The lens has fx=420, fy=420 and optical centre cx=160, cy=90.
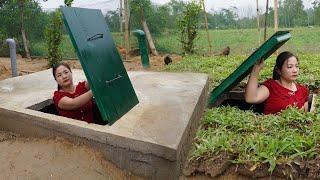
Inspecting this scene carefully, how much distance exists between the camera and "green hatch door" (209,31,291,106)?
3807 mm

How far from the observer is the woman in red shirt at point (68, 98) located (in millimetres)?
4113

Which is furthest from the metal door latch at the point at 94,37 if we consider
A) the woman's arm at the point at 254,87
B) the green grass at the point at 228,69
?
the green grass at the point at 228,69

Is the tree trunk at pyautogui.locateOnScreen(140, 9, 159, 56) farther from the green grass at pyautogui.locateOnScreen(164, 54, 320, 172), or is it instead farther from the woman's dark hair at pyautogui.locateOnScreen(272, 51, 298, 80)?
the green grass at pyautogui.locateOnScreen(164, 54, 320, 172)

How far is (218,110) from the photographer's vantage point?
159 inches

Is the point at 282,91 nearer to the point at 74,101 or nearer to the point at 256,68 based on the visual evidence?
the point at 256,68

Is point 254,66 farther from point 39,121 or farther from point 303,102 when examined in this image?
point 39,121

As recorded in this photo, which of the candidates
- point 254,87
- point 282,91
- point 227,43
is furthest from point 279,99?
point 227,43

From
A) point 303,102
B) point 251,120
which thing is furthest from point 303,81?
point 251,120

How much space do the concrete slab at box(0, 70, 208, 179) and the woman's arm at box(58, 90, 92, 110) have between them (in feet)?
0.97

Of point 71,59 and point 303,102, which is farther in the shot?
point 71,59

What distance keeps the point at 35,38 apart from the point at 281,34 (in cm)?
1488

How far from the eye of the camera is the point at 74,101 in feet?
13.3

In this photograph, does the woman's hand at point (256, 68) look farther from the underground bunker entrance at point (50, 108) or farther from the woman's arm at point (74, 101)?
the underground bunker entrance at point (50, 108)

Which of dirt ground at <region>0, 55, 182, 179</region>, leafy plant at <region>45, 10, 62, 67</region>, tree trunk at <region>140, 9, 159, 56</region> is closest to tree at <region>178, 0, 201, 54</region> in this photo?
tree trunk at <region>140, 9, 159, 56</region>
